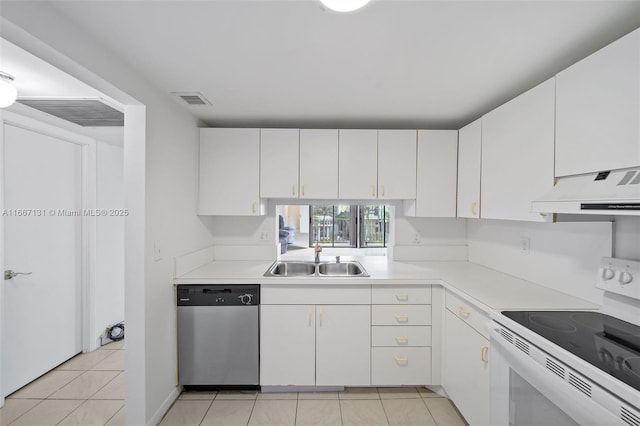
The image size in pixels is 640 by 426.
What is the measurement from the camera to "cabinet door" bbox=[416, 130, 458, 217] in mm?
2426

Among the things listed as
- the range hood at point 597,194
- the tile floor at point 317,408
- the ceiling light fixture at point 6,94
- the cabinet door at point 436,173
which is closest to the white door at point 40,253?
the ceiling light fixture at point 6,94

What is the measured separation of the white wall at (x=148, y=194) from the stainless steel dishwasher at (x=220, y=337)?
13cm

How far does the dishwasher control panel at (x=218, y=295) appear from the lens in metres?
2.04

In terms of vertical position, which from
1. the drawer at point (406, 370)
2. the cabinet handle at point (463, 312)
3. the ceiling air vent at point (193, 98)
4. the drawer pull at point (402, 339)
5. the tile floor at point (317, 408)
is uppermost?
the ceiling air vent at point (193, 98)

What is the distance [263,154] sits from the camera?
95.9 inches

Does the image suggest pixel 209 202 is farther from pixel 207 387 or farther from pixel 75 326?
pixel 75 326

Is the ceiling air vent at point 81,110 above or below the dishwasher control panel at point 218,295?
above

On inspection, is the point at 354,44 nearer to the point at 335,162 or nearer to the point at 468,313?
the point at 335,162

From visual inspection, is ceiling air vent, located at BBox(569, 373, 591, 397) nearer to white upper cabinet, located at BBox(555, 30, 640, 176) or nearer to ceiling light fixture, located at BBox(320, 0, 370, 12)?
white upper cabinet, located at BBox(555, 30, 640, 176)

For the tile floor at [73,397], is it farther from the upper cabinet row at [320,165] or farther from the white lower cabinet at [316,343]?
the upper cabinet row at [320,165]

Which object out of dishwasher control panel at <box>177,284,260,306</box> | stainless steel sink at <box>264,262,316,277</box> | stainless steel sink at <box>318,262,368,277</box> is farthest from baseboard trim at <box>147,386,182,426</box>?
stainless steel sink at <box>318,262,368,277</box>

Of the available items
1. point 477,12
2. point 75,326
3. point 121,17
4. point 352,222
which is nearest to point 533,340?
point 477,12

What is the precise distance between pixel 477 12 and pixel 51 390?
3.73 metres

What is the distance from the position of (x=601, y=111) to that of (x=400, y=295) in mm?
1545
